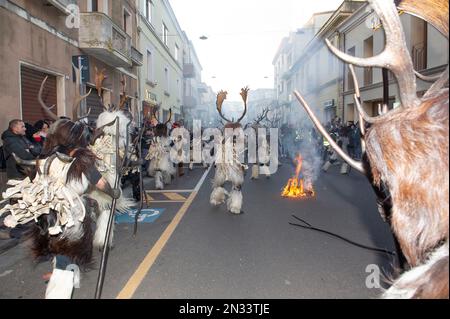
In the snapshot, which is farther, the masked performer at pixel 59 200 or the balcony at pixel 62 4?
the balcony at pixel 62 4

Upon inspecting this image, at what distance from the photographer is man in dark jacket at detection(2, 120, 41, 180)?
604cm

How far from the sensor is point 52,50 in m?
11.1

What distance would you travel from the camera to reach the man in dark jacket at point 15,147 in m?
6.04

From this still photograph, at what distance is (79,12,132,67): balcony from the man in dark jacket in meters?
8.24

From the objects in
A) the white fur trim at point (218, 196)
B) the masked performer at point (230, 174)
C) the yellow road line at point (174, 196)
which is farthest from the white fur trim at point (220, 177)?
the yellow road line at point (174, 196)

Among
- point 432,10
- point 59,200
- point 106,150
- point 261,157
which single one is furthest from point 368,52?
point 59,200

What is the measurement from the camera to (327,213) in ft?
23.6

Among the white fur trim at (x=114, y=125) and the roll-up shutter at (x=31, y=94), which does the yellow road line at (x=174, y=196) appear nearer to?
the white fur trim at (x=114, y=125)

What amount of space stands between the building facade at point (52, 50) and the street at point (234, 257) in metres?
3.40

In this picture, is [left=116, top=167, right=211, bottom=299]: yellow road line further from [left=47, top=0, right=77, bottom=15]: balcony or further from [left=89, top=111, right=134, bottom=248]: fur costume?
[left=47, top=0, right=77, bottom=15]: balcony

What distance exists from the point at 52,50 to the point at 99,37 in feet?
9.54

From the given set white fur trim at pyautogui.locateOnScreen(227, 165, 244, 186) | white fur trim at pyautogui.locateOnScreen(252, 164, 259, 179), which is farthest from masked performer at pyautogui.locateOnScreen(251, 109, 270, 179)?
white fur trim at pyautogui.locateOnScreen(227, 165, 244, 186)

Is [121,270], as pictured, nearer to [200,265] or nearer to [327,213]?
[200,265]
